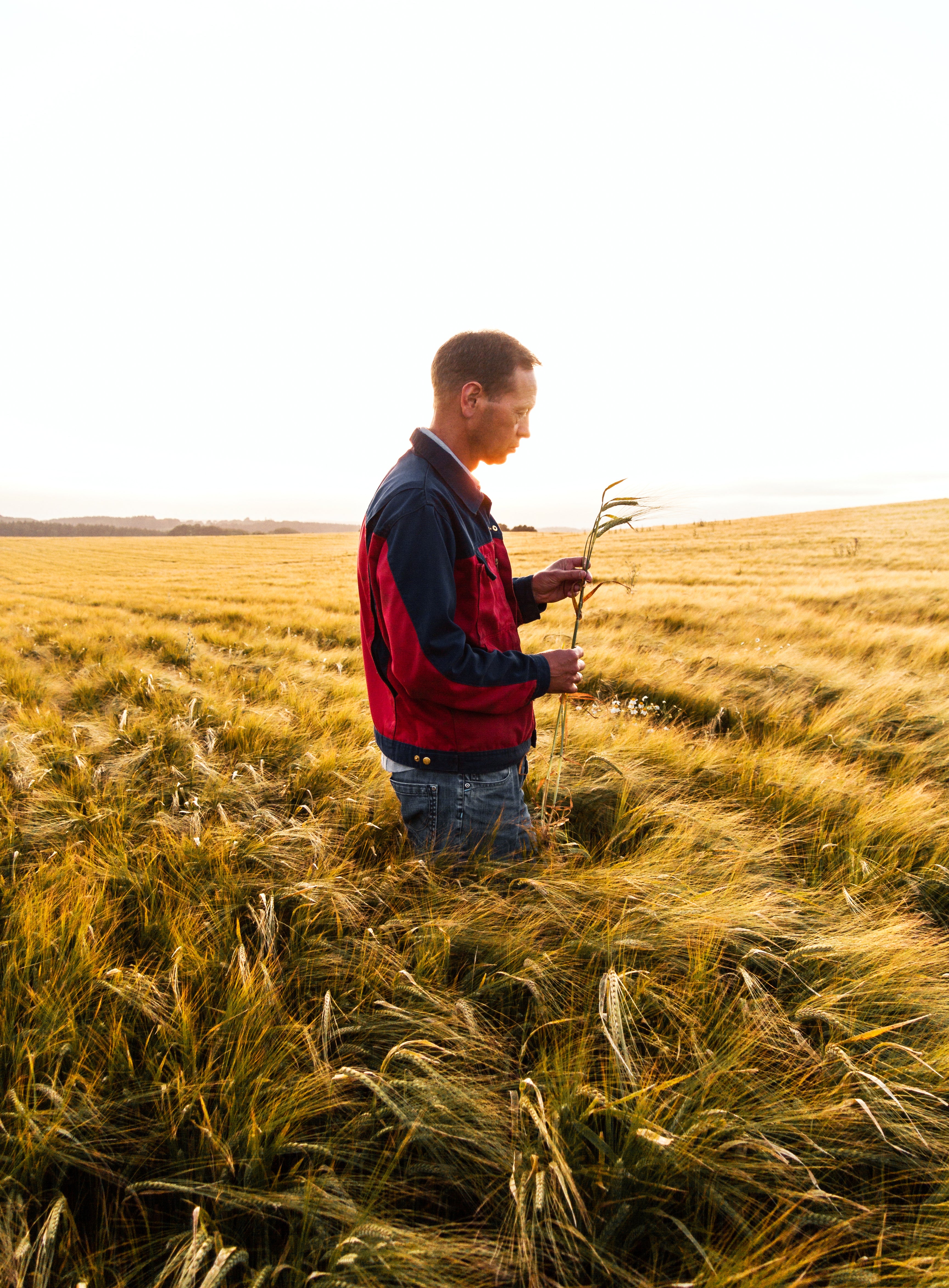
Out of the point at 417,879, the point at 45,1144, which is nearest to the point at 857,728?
the point at 417,879

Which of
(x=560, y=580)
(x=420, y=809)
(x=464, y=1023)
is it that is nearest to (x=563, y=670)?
(x=560, y=580)

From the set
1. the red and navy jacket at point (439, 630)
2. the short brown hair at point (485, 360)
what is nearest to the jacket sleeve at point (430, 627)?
the red and navy jacket at point (439, 630)

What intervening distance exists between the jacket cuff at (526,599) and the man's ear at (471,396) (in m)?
0.81

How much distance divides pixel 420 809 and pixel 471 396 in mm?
1480

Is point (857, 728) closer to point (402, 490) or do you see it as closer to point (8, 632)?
point (402, 490)

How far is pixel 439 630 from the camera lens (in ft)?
5.91

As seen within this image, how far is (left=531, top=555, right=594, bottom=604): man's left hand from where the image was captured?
2.46 metres

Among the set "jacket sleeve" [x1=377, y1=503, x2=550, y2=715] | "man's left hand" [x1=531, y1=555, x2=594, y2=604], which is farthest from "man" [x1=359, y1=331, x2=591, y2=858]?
"man's left hand" [x1=531, y1=555, x2=594, y2=604]

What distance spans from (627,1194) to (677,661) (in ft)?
15.6

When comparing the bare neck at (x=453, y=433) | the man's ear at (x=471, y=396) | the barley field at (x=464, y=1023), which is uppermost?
the man's ear at (x=471, y=396)

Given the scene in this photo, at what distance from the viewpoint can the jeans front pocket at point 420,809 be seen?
2.07m

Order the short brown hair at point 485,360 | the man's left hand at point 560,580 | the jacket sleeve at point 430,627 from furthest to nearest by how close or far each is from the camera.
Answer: the man's left hand at point 560,580, the short brown hair at point 485,360, the jacket sleeve at point 430,627

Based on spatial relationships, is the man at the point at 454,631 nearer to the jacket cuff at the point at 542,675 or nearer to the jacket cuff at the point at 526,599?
the jacket cuff at the point at 542,675

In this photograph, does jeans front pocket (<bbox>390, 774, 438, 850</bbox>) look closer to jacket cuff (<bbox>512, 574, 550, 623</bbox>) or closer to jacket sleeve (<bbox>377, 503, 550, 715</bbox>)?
jacket sleeve (<bbox>377, 503, 550, 715</bbox>)
